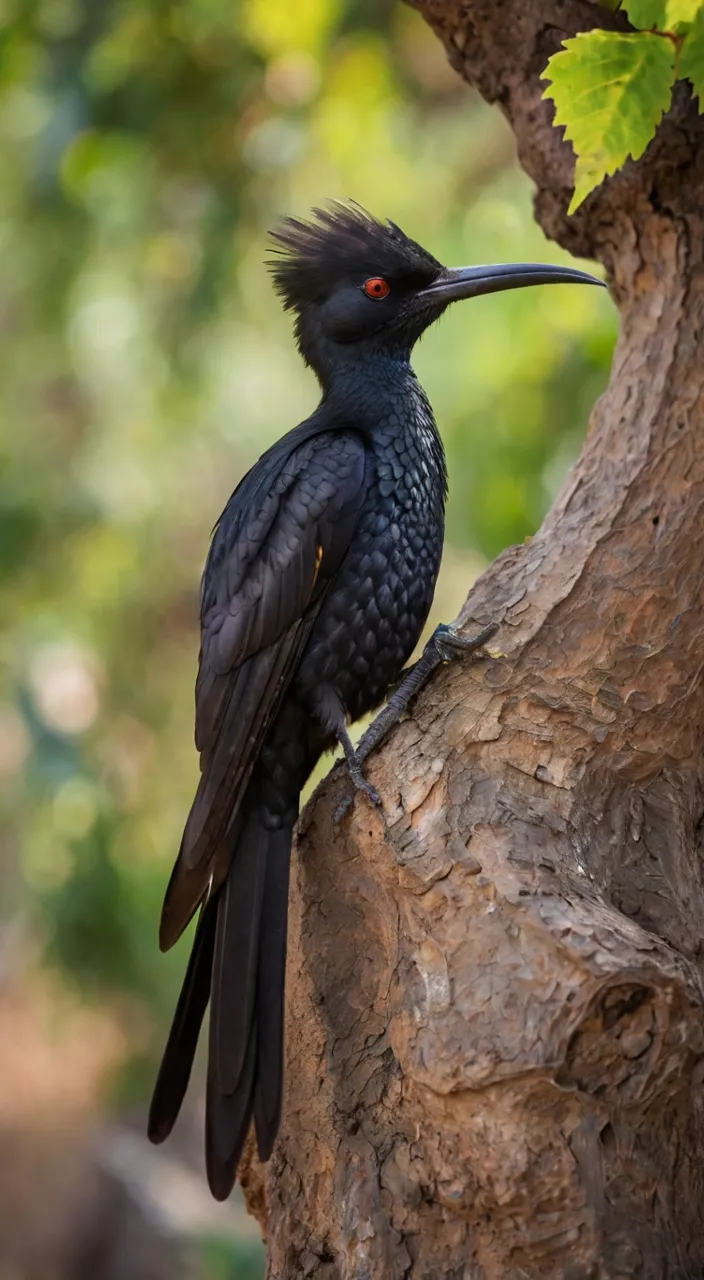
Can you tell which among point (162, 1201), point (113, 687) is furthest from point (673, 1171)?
point (162, 1201)

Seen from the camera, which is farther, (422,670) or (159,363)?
(159,363)

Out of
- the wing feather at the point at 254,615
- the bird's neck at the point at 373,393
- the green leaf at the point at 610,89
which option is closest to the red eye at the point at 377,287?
the bird's neck at the point at 373,393

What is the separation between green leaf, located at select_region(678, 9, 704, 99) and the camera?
7.20ft

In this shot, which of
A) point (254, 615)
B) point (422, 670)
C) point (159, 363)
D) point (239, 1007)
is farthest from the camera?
point (159, 363)

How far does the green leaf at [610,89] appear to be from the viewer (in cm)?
218

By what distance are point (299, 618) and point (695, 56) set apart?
1342 mm

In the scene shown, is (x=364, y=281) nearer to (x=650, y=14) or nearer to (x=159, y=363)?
(x=650, y=14)

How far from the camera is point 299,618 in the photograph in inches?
112

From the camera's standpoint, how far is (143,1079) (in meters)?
5.24

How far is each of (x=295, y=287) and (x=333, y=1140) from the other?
78.4 inches

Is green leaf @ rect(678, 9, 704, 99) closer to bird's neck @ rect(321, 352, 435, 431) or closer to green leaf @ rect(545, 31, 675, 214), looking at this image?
green leaf @ rect(545, 31, 675, 214)

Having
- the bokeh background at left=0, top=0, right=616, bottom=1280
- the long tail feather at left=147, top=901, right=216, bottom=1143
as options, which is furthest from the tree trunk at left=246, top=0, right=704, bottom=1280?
the bokeh background at left=0, top=0, right=616, bottom=1280

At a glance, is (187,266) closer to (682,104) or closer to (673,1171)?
(682,104)

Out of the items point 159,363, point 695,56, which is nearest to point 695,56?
point 695,56
